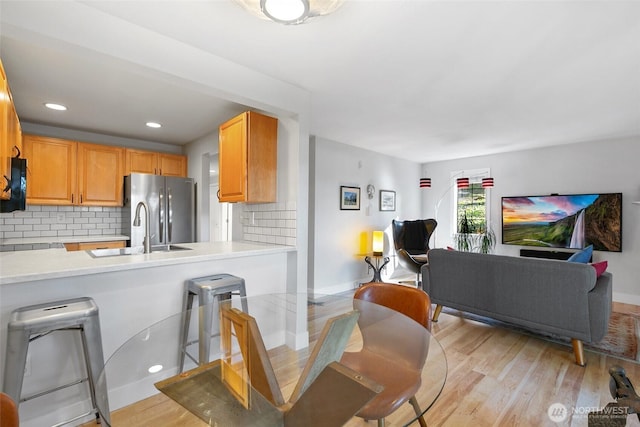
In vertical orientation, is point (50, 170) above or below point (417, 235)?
above

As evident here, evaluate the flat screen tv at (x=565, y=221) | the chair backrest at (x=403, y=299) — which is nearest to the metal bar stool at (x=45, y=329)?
the chair backrest at (x=403, y=299)

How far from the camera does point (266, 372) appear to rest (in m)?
1.23

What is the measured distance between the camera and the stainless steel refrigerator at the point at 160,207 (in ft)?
12.9

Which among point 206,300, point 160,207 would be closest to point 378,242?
point 160,207

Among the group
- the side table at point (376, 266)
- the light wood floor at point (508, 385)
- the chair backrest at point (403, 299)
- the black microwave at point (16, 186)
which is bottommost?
the light wood floor at point (508, 385)

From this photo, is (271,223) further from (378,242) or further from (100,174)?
(100,174)

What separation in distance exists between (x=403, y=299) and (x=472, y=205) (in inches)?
189

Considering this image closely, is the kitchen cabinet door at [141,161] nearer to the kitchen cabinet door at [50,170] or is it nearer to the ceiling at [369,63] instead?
the ceiling at [369,63]

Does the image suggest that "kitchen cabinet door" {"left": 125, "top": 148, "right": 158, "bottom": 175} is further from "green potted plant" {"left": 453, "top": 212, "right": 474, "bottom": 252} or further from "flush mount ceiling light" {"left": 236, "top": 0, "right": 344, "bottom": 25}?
"green potted plant" {"left": 453, "top": 212, "right": 474, "bottom": 252}

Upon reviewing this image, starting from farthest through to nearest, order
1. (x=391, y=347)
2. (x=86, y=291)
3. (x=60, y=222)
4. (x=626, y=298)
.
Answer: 1. (x=626, y=298)
2. (x=60, y=222)
3. (x=86, y=291)
4. (x=391, y=347)

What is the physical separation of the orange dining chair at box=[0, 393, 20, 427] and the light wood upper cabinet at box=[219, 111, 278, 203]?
2.02 meters

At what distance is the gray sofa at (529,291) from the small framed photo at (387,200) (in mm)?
2251

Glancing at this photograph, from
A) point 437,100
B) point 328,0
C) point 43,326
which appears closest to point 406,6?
point 328,0

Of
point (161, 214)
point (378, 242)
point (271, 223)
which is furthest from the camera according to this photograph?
point (378, 242)
